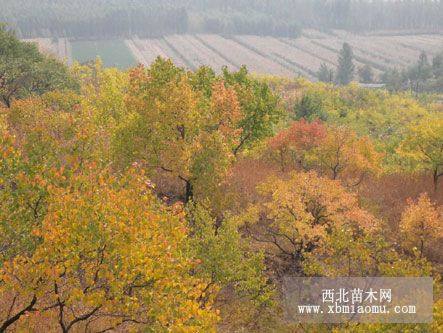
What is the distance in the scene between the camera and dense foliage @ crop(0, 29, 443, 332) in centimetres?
1612

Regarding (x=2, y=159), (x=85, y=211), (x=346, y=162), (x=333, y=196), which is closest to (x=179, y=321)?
(x=85, y=211)

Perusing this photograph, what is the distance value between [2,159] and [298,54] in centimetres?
18799

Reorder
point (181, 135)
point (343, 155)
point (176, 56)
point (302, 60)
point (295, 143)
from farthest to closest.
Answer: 1. point (302, 60)
2. point (176, 56)
3. point (295, 143)
4. point (343, 155)
5. point (181, 135)

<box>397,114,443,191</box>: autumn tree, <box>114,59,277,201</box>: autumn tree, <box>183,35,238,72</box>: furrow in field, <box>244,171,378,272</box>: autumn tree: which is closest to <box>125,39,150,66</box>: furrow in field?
<box>183,35,238,72</box>: furrow in field

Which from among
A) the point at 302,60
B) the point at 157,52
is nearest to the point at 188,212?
the point at 157,52

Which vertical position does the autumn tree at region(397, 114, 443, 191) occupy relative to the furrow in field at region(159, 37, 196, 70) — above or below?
below

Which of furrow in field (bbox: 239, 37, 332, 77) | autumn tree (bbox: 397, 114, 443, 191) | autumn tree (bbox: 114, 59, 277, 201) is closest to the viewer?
autumn tree (bbox: 114, 59, 277, 201)

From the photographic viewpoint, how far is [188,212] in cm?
2728

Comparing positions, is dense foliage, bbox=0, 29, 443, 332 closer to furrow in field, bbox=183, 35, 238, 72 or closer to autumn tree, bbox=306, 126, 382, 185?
autumn tree, bbox=306, 126, 382, 185

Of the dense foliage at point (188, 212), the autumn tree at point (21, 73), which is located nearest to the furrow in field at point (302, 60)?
the dense foliage at point (188, 212)

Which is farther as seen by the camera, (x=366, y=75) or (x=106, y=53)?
(x=106, y=53)

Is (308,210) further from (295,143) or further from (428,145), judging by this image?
(428,145)

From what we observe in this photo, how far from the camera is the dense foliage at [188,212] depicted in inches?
635

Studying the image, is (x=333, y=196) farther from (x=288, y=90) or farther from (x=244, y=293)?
(x=288, y=90)
